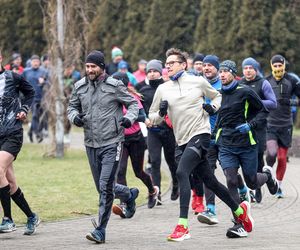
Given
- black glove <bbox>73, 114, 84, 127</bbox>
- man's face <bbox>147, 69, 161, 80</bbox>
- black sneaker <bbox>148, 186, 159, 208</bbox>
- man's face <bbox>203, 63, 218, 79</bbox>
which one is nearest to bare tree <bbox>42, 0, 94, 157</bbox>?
man's face <bbox>147, 69, 161, 80</bbox>

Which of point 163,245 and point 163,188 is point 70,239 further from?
point 163,188

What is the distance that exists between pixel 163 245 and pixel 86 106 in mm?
1797

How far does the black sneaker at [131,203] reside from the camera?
12.9 m

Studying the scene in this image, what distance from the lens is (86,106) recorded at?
11.4 meters

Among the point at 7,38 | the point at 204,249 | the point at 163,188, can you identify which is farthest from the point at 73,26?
the point at 7,38

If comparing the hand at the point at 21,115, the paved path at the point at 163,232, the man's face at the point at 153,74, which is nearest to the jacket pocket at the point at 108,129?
the hand at the point at 21,115

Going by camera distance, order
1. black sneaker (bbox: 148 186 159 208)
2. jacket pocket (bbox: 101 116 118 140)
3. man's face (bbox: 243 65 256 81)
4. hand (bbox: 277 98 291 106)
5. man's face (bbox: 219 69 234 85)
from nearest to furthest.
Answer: jacket pocket (bbox: 101 116 118 140) < man's face (bbox: 219 69 234 85) < man's face (bbox: 243 65 256 81) < black sneaker (bbox: 148 186 159 208) < hand (bbox: 277 98 291 106)

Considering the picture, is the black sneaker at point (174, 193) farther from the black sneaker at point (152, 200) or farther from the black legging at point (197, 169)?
the black legging at point (197, 169)

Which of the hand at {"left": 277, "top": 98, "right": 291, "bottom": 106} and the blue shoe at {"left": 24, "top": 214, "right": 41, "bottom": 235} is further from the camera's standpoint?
the hand at {"left": 277, "top": 98, "right": 291, "bottom": 106}

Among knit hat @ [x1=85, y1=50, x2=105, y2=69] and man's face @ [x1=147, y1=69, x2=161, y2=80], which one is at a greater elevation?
knit hat @ [x1=85, y1=50, x2=105, y2=69]

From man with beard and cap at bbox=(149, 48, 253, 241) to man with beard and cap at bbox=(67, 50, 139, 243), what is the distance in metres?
0.44

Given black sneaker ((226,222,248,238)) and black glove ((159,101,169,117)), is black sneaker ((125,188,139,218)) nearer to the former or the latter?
black glove ((159,101,169,117))

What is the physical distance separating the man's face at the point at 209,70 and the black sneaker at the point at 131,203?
5.66ft

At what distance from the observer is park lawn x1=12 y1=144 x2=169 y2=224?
551 inches
